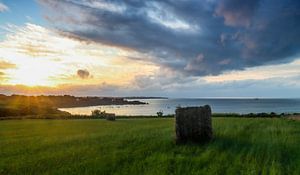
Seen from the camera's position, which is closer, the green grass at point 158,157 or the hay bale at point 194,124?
the green grass at point 158,157

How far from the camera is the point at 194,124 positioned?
1455 centimetres

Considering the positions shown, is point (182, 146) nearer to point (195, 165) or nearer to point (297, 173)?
point (195, 165)

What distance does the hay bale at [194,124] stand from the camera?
14.4m

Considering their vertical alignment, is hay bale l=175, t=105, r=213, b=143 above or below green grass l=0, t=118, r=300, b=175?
above

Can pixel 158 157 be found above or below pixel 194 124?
below

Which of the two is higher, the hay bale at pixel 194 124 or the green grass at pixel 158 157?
the hay bale at pixel 194 124

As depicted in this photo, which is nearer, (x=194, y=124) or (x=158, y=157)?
(x=158, y=157)

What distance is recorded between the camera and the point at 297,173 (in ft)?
27.8

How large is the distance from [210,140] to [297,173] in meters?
6.05

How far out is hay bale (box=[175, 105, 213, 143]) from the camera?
47.4ft

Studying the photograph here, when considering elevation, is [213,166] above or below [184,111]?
below

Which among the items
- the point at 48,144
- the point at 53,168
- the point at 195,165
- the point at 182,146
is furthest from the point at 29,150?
the point at 195,165

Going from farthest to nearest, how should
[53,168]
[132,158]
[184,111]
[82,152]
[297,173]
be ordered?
[184,111] < [82,152] < [132,158] < [53,168] < [297,173]

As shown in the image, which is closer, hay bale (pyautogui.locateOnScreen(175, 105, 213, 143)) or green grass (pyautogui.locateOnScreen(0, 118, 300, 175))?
green grass (pyautogui.locateOnScreen(0, 118, 300, 175))
